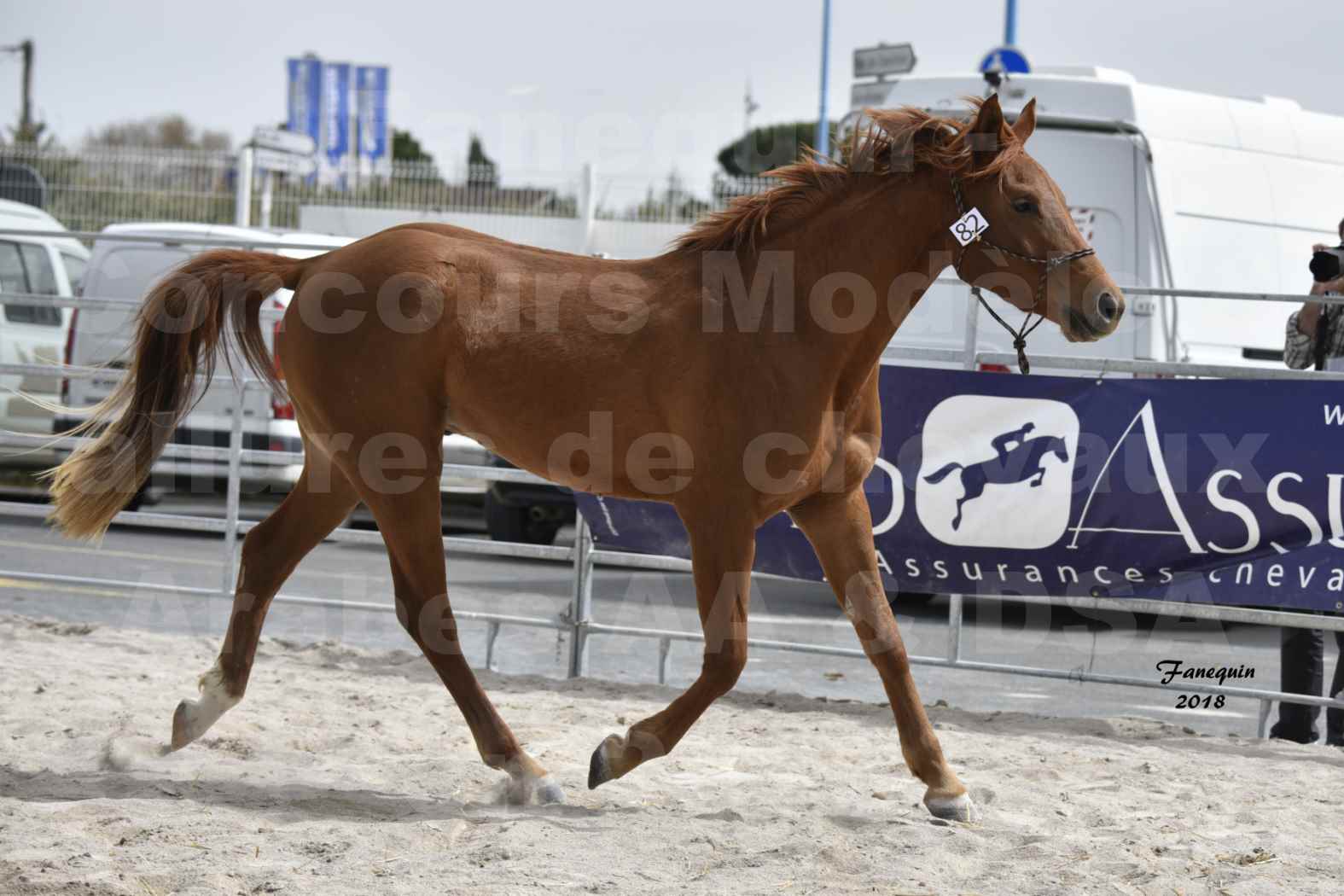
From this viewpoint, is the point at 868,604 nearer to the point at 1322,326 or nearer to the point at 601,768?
the point at 601,768

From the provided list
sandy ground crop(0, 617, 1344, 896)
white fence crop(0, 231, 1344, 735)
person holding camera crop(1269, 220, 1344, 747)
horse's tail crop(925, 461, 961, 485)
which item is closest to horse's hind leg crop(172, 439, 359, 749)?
sandy ground crop(0, 617, 1344, 896)

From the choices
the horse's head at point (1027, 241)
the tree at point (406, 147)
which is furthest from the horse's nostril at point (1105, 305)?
the tree at point (406, 147)

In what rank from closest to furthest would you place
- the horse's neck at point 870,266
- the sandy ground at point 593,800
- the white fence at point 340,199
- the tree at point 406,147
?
1. the sandy ground at point 593,800
2. the horse's neck at point 870,266
3. the white fence at point 340,199
4. the tree at point 406,147

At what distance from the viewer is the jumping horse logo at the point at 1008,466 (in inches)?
240

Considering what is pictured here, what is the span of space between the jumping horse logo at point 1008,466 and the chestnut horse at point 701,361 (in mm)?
1782

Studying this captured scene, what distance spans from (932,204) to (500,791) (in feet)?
7.43

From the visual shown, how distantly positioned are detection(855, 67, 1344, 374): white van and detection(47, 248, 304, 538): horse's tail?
195 inches

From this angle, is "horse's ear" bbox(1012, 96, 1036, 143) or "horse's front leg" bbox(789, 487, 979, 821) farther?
"horse's front leg" bbox(789, 487, 979, 821)

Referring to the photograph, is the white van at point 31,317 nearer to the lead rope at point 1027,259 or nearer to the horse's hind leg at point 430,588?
the horse's hind leg at point 430,588

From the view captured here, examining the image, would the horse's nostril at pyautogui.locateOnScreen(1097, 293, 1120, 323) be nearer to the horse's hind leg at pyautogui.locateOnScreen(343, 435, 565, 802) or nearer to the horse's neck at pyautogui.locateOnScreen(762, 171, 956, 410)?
the horse's neck at pyautogui.locateOnScreen(762, 171, 956, 410)

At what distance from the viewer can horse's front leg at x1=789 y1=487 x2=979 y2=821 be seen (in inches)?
173

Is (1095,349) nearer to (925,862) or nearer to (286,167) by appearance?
(925,862)

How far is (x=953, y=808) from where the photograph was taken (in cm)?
429

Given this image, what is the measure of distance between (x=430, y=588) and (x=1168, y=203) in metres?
6.94
